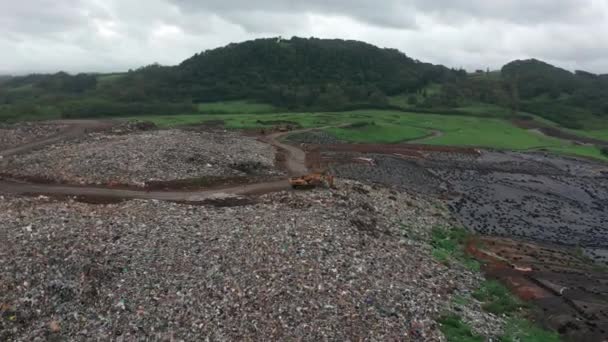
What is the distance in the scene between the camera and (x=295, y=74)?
415 ft

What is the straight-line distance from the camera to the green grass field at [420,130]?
63.6 m

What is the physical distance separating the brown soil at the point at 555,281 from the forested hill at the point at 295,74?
74.1 meters

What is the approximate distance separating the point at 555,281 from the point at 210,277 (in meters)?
16.2

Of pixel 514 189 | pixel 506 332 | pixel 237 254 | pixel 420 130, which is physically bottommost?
pixel 514 189

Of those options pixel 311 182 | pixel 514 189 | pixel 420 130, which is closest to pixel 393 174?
pixel 514 189

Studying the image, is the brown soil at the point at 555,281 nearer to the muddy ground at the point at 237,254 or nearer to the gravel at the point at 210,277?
the muddy ground at the point at 237,254

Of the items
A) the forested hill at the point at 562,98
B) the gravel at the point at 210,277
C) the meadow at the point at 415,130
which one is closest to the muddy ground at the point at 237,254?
the gravel at the point at 210,277

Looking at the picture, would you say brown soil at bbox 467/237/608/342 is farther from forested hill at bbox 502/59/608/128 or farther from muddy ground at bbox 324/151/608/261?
forested hill at bbox 502/59/608/128

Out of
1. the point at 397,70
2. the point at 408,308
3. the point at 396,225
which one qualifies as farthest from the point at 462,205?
the point at 397,70

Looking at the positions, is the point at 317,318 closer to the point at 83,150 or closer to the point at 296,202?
the point at 296,202

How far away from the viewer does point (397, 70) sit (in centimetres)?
14188

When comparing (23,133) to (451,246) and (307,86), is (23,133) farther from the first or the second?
(307,86)

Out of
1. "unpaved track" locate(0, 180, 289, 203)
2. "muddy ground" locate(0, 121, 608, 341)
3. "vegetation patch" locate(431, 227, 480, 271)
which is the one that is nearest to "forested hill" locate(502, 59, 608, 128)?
"muddy ground" locate(0, 121, 608, 341)

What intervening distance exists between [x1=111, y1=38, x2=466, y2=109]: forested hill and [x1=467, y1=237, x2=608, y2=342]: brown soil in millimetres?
74065
